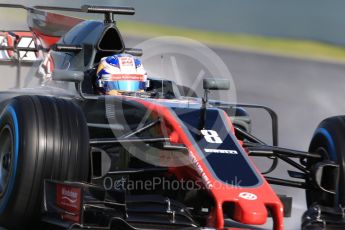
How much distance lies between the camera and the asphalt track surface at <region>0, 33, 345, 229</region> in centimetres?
1073

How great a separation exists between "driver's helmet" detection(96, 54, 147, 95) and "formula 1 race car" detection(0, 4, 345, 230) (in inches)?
21.1

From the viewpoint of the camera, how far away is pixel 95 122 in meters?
6.34

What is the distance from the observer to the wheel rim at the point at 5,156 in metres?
5.43

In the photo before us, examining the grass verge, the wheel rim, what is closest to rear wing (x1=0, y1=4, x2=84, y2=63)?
the wheel rim

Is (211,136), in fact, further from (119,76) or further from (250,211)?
(119,76)

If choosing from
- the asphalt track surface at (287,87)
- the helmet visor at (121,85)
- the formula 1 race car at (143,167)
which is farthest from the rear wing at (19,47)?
the formula 1 race car at (143,167)

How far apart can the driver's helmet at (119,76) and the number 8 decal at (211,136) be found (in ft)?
4.80

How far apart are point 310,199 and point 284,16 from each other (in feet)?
27.0

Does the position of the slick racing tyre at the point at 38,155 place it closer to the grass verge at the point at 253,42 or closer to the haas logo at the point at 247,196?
the haas logo at the point at 247,196

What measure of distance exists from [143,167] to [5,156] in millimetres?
1011

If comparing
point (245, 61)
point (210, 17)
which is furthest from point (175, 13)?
point (245, 61)

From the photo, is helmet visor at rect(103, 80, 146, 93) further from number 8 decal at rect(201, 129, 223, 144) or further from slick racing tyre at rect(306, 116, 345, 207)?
slick racing tyre at rect(306, 116, 345, 207)

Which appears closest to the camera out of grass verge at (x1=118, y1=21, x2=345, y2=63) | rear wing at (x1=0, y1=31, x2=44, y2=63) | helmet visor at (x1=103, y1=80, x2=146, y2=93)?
helmet visor at (x1=103, y1=80, x2=146, y2=93)

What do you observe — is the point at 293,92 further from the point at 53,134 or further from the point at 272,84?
the point at 53,134
